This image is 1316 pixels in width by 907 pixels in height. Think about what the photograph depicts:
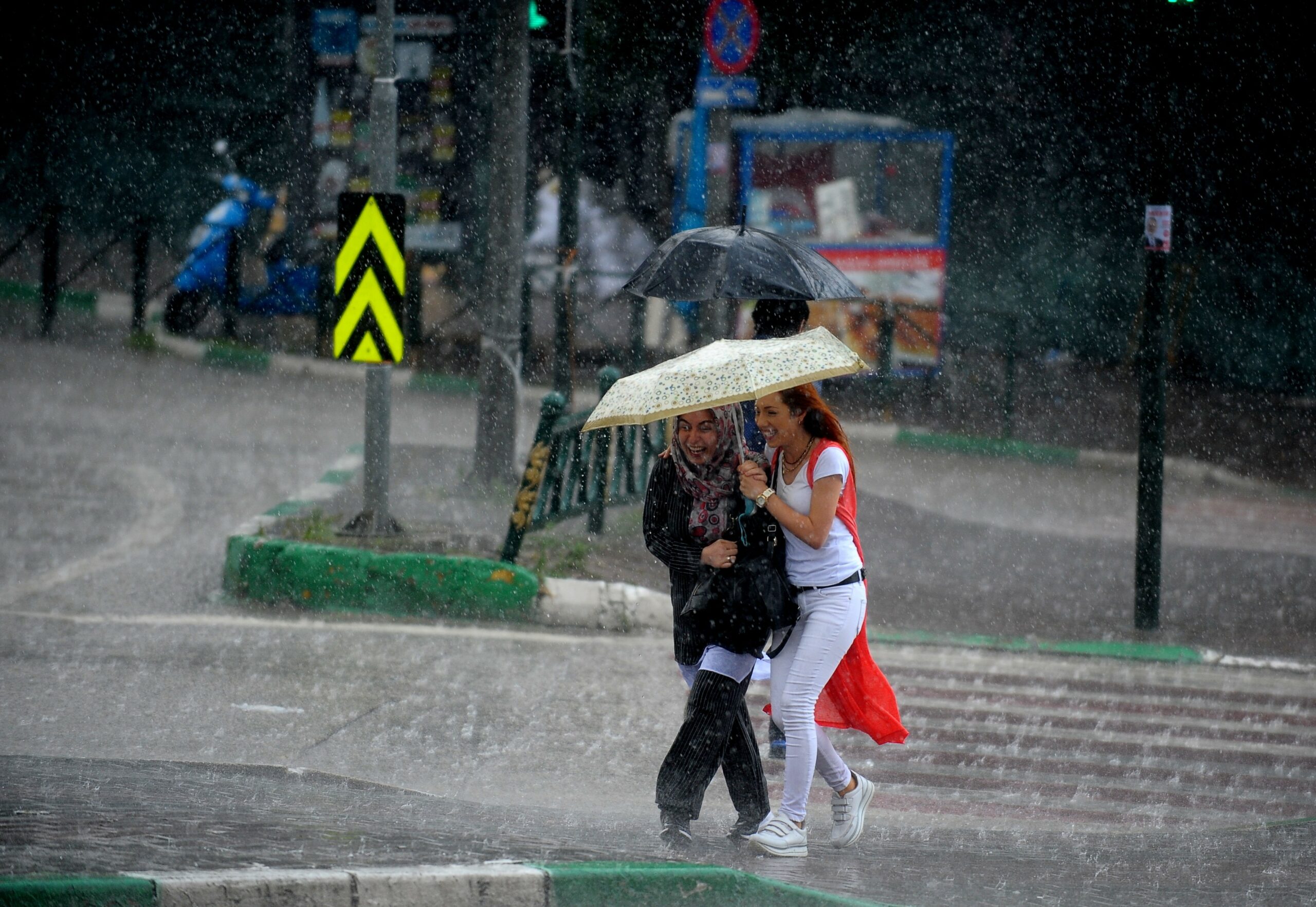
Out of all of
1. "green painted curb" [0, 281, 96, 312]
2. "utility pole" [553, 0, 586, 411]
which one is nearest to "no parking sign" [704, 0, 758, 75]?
"utility pole" [553, 0, 586, 411]

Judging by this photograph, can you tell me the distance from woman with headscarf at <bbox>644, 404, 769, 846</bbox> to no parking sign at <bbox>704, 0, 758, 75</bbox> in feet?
21.0

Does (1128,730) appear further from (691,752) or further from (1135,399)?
(1135,399)

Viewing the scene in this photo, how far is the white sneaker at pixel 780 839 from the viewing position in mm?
5254

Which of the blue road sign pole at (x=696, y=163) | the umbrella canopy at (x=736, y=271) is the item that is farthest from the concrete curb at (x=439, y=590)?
the blue road sign pole at (x=696, y=163)

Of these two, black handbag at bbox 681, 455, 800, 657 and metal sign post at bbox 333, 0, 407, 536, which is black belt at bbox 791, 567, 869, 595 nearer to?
black handbag at bbox 681, 455, 800, 657

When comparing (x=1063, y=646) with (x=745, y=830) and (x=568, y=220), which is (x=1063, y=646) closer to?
(x=745, y=830)

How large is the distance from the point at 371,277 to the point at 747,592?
5063mm

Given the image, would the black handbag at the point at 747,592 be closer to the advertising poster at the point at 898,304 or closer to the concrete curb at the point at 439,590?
the concrete curb at the point at 439,590

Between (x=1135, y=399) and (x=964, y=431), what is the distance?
3.03 metres

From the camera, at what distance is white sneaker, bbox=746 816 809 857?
5254 millimetres

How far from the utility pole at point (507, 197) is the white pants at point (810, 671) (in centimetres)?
659

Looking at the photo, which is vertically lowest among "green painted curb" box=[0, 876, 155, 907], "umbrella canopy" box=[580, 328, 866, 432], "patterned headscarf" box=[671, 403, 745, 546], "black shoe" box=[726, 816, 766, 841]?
"black shoe" box=[726, 816, 766, 841]

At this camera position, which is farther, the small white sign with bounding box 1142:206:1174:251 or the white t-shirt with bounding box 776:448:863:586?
the small white sign with bounding box 1142:206:1174:251

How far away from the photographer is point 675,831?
5305mm
